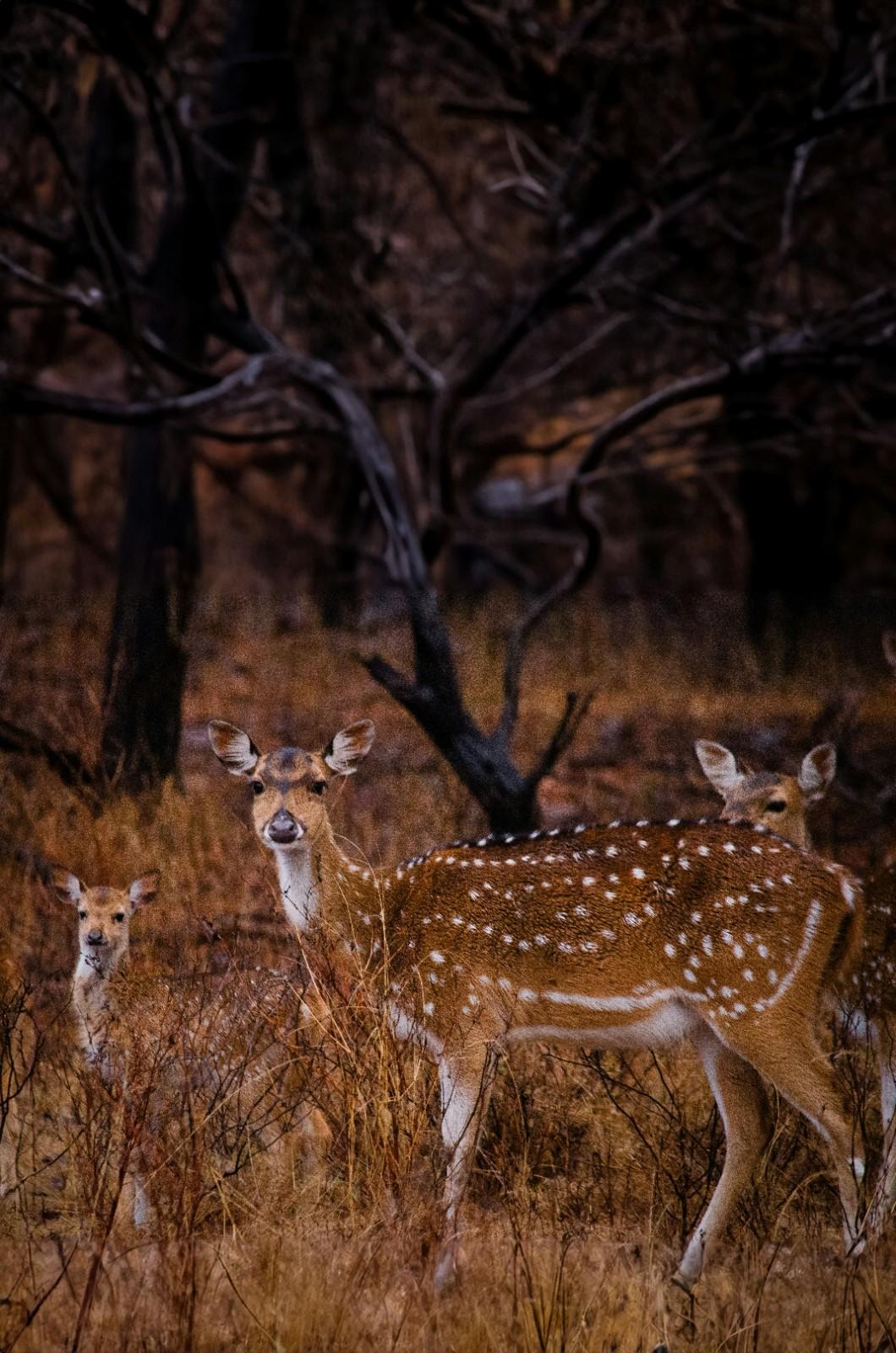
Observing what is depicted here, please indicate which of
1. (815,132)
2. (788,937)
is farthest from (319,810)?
(815,132)

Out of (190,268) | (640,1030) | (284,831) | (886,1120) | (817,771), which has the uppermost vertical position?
(190,268)

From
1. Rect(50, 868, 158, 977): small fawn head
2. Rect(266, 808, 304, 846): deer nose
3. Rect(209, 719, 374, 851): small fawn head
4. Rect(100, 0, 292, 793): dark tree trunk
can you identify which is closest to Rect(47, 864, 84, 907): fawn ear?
Rect(50, 868, 158, 977): small fawn head

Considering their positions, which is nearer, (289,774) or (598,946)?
(598,946)

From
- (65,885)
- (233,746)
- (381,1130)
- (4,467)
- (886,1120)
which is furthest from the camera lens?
(4,467)

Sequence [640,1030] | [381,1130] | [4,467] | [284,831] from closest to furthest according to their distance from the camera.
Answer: [381,1130] → [640,1030] → [284,831] → [4,467]

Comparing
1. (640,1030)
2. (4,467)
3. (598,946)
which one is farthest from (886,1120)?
(4,467)

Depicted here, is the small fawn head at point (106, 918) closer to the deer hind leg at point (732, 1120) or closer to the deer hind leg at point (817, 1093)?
the deer hind leg at point (732, 1120)

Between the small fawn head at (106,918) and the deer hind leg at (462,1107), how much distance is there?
1.24 metres

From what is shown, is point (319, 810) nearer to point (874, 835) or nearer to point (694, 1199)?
point (694, 1199)

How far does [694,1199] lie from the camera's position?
16.3 ft

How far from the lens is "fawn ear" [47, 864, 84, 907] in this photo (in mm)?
5477

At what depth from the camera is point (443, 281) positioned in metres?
13.2

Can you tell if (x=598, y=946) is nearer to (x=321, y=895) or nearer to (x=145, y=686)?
(x=321, y=895)

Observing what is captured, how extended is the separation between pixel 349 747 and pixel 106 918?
1.03 m
